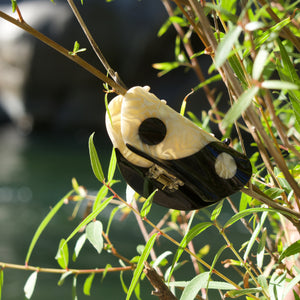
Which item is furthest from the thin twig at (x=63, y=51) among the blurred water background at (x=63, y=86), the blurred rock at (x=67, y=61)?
the blurred rock at (x=67, y=61)

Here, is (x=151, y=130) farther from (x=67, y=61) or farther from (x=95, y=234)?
(x=67, y=61)

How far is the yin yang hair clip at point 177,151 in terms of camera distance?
269 mm

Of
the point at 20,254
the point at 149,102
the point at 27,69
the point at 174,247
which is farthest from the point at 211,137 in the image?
the point at 27,69

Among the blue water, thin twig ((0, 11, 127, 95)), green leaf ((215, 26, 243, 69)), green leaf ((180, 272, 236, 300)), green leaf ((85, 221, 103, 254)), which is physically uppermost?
thin twig ((0, 11, 127, 95))

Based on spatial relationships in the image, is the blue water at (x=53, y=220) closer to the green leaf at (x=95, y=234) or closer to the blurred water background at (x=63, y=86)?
the blurred water background at (x=63, y=86)

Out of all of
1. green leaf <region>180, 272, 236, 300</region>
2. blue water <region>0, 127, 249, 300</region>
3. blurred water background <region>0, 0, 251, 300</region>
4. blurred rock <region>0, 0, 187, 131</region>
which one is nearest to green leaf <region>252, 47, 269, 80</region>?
green leaf <region>180, 272, 236, 300</region>

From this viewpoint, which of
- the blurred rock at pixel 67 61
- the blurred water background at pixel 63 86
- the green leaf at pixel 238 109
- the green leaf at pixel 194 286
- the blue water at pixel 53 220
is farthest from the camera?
the blurred rock at pixel 67 61

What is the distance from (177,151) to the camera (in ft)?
0.89

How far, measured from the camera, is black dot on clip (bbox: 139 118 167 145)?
27 centimetres

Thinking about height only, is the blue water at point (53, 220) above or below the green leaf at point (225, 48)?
below

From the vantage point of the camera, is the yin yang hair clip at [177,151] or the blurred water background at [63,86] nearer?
the yin yang hair clip at [177,151]

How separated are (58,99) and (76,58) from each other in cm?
384

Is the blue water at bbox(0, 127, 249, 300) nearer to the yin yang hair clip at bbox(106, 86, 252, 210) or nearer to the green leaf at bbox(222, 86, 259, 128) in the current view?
the yin yang hair clip at bbox(106, 86, 252, 210)

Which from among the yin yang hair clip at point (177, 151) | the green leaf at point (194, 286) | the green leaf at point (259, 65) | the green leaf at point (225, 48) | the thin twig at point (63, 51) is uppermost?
the thin twig at point (63, 51)
